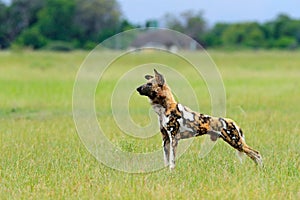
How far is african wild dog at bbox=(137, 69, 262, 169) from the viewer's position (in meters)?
7.87

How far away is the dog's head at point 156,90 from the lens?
7.81 metres

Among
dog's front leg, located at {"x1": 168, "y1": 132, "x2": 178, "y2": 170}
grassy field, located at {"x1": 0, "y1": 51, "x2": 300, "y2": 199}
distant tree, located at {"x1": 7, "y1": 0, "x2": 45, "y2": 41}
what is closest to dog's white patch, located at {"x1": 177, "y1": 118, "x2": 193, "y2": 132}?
dog's front leg, located at {"x1": 168, "y1": 132, "x2": 178, "y2": 170}

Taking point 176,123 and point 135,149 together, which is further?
point 135,149

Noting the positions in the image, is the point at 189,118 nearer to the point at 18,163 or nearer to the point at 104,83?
the point at 18,163

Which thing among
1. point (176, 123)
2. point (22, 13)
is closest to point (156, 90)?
point (176, 123)

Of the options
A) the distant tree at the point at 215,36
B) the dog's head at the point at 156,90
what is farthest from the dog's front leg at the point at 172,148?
the distant tree at the point at 215,36

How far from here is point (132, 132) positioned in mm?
11602

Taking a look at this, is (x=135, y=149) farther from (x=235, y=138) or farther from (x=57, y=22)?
(x=57, y=22)

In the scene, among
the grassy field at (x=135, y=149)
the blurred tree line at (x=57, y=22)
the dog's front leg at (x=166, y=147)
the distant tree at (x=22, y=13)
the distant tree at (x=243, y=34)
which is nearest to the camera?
the grassy field at (x=135, y=149)

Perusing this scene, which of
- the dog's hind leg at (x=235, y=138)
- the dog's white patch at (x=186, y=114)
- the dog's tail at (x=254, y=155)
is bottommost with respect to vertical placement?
the dog's tail at (x=254, y=155)

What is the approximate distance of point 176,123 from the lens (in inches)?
316

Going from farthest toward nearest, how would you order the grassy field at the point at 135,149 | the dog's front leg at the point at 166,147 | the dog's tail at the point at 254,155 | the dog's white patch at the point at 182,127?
the dog's tail at the point at 254,155
the dog's front leg at the point at 166,147
the dog's white patch at the point at 182,127
the grassy field at the point at 135,149

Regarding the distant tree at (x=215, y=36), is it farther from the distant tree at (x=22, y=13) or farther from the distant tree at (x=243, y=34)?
the distant tree at (x=22, y=13)

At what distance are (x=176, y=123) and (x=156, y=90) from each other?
49 cm
